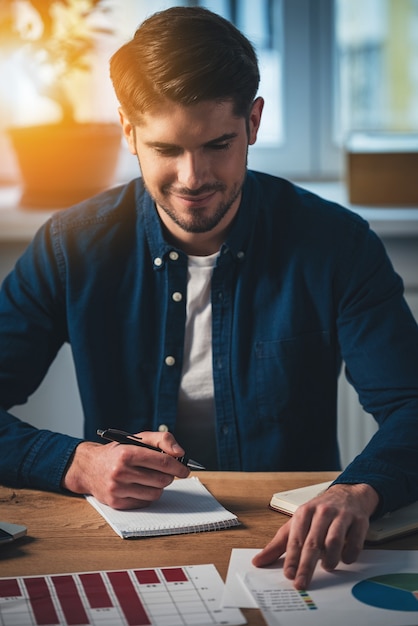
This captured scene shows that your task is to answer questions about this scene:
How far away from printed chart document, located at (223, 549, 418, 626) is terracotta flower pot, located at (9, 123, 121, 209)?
1.46m

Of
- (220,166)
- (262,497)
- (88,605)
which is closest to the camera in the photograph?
(88,605)

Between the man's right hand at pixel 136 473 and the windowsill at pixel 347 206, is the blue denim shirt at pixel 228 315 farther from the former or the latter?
the windowsill at pixel 347 206

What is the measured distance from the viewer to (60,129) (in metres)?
2.37

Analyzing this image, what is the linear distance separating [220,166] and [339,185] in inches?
45.1

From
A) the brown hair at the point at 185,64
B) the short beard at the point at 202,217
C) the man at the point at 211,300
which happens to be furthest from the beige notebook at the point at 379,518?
the brown hair at the point at 185,64

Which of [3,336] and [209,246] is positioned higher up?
[209,246]

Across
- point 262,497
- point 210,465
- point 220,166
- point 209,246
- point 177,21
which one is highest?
point 177,21

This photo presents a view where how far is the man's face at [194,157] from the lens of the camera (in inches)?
58.9

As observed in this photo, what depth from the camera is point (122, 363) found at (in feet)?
5.69

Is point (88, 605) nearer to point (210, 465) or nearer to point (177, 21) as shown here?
point (210, 465)

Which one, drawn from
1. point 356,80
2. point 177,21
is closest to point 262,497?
point 177,21

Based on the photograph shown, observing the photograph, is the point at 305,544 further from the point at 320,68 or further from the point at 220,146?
the point at 320,68

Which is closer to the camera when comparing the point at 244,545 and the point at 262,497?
the point at 244,545

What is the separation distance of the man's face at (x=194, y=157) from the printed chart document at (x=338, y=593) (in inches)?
25.3
